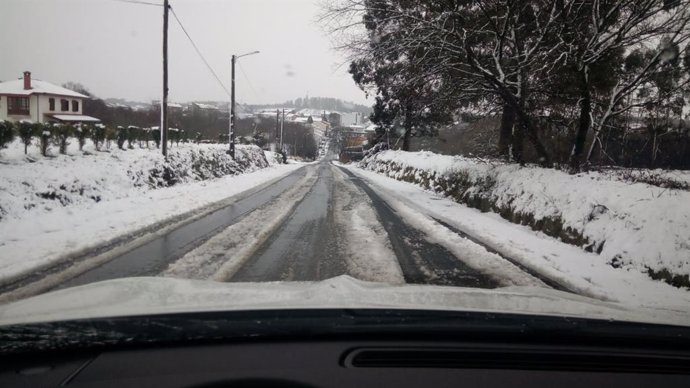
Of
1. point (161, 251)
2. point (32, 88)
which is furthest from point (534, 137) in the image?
point (32, 88)

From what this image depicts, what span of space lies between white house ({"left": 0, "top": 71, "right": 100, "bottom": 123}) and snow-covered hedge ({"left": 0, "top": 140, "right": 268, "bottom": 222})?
818 inches

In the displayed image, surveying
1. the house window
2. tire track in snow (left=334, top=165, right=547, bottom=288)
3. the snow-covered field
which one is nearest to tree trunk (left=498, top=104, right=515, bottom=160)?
tire track in snow (left=334, top=165, right=547, bottom=288)

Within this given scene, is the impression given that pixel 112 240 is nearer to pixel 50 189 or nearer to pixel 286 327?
Result: pixel 50 189

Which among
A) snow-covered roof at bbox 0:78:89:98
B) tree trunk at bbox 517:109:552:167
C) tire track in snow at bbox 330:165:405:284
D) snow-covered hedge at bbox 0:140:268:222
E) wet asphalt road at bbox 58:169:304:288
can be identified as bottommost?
wet asphalt road at bbox 58:169:304:288

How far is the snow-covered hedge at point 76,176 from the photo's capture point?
32.9 feet

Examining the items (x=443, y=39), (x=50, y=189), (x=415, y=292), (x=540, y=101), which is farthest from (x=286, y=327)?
(x=540, y=101)

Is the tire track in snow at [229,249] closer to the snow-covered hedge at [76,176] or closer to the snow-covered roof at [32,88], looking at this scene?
the snow-covered hedge at [76,176]

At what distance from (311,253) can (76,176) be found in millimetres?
8002

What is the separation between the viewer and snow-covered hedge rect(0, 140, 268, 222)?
10031mm

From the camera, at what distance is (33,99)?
1497 inches

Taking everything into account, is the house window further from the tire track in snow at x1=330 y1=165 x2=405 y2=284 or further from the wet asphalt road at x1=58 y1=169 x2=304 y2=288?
the tire track in snow at x1=330 y1=165 x2=405 y2=284

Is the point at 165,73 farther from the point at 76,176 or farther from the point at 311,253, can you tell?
the point at 311,253

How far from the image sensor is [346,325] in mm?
2270

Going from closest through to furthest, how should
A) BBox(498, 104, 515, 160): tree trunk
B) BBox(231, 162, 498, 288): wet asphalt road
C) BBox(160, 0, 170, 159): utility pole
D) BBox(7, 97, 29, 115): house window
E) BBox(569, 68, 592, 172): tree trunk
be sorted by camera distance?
BBox(231, 162, 498, 288): wet asphalt road → BBox(569, 68, 592, 172): tree trunk → BBox(498, 104, 515, 160): tree trunk → BBox(160, 0, 170, 159): utility pole → BBox(7, 97, 29, 115): house window
